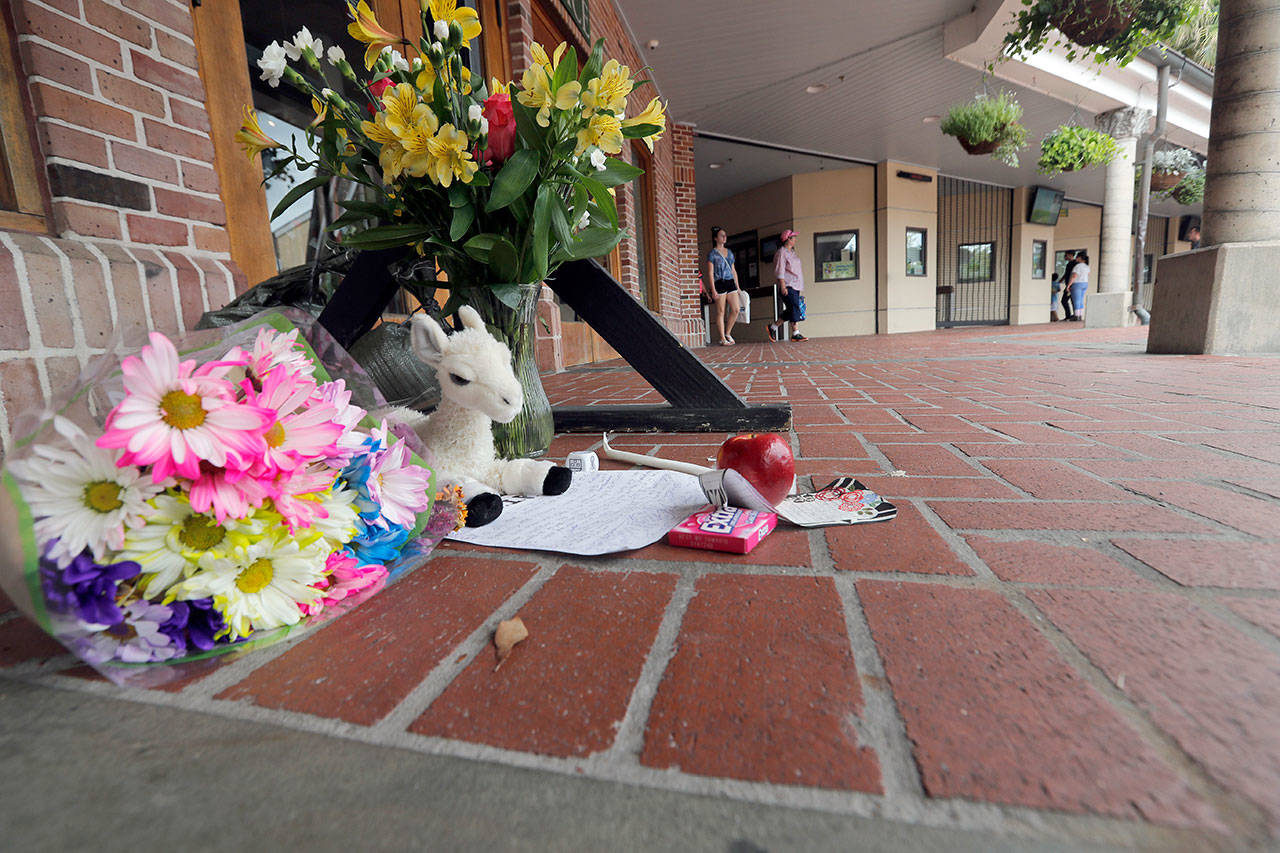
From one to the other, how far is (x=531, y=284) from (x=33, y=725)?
1.13 m

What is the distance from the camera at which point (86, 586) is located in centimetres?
59

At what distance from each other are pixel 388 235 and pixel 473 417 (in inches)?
18.3

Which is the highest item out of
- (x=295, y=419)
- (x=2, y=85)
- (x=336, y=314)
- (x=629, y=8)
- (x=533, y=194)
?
(x=629, y=8)

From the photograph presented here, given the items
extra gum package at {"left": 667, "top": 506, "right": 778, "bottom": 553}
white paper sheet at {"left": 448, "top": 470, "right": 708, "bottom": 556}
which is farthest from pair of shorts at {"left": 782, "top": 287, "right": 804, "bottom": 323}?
extra gum package at {"left": 667, "top": 506, "right": 778, "bottom": 553}

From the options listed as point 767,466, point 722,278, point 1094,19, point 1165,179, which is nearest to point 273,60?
point 767,466

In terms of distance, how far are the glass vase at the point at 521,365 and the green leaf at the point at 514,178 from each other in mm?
261

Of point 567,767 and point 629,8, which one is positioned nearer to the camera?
point 567,767

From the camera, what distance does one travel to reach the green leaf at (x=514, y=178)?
1194 millimetres

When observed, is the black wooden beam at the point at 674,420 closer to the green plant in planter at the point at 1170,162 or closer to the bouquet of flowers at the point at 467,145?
the bouquet of flowers at the point at 467,145

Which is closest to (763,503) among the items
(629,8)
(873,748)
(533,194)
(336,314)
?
(873,748)

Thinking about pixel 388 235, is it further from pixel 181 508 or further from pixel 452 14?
pixel 181 508

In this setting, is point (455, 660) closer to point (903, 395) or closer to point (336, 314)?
point (336, 314)

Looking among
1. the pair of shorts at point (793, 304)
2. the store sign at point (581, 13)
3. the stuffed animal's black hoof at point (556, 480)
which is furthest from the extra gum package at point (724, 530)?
the pair of shorts at point (793, 304)

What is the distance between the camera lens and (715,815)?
0.45 metres
